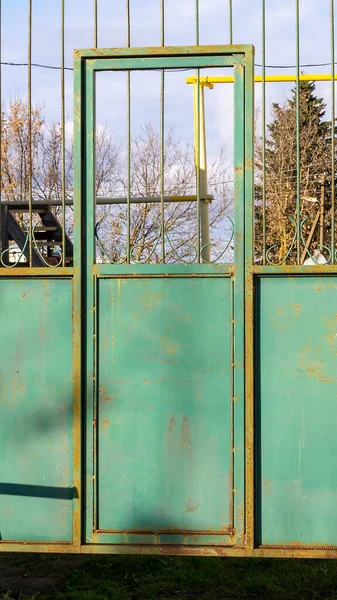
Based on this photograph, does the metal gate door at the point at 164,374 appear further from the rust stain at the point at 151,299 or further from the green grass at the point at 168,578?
the green grass at the point at 168,578

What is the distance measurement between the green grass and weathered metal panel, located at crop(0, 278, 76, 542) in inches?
30.9

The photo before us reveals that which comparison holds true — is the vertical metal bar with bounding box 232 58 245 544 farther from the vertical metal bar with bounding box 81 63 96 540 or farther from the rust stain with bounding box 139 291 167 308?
the vertical metal bar with bounding box 81 63 96 540

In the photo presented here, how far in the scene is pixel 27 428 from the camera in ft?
12.9

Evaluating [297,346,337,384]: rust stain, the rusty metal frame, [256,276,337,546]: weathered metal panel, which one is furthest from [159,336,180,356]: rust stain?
[297,346,337,384]: rust stain

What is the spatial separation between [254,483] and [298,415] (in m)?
0.43

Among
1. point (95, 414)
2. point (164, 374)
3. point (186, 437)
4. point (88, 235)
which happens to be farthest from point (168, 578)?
point (88, 235)

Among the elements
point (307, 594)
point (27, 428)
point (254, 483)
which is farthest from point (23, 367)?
point (307, 594)

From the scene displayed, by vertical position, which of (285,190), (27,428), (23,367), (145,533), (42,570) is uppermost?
(285,190)

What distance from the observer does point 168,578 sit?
195 inches

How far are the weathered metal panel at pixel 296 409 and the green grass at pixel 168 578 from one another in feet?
3.49

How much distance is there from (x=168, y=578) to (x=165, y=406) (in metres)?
1.73

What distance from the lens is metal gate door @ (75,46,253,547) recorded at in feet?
12.6

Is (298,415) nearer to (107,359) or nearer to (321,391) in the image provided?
(321,391)

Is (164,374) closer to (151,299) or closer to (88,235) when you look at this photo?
(151,299)
